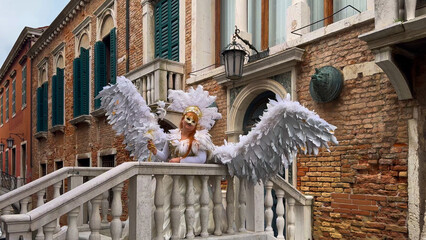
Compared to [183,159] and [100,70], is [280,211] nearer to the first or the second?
[183,159]

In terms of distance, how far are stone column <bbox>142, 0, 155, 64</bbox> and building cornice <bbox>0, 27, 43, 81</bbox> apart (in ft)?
41.1

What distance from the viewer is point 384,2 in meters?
4.51

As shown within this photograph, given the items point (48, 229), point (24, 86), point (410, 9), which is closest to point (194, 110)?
point (48, 229)

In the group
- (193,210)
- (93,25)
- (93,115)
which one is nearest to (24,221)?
(193,210)

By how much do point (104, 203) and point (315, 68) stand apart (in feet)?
10.6

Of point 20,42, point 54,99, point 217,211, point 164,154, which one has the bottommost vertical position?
point 217,211

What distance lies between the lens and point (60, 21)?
15594 millimetres

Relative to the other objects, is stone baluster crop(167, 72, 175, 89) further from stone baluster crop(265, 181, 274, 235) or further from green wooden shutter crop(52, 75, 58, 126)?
green wooden shutter crop(52, 75, 58, 126)

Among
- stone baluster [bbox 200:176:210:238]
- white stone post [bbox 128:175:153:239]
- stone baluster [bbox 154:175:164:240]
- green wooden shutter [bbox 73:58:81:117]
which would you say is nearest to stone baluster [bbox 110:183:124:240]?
white stone post [bbox 128:175:153:239]

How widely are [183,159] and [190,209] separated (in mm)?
532

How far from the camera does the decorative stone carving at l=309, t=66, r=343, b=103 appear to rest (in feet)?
17.7

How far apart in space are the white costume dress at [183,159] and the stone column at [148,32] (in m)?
5.85

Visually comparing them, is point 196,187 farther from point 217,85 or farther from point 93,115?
point 93,115

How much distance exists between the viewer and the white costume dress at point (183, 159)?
371cm
